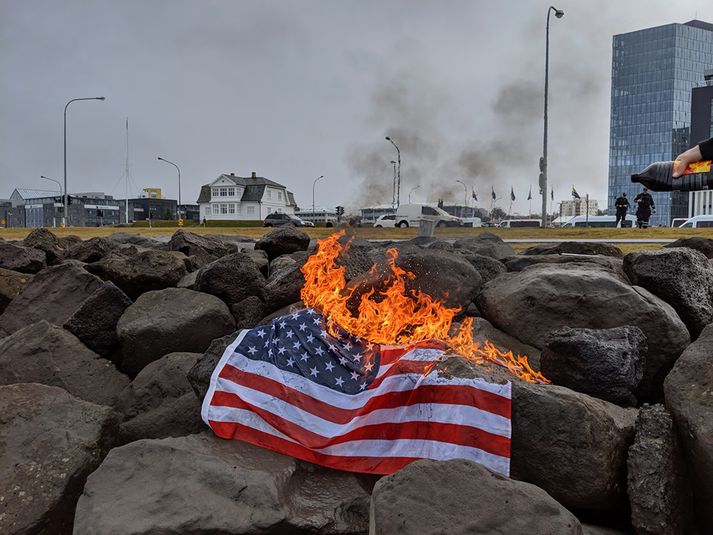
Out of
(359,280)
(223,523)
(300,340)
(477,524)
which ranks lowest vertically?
(223,523)

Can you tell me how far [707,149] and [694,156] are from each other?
0.32 ft

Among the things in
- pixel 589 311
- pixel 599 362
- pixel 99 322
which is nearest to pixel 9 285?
pixel 99 322

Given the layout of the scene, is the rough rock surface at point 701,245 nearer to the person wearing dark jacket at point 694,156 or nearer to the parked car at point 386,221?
the person wearing dark jacket at point 694,156

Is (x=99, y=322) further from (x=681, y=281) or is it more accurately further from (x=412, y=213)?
(x=412, y=213)

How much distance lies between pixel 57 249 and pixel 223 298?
7024mm

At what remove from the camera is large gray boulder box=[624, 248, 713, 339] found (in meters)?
5.63

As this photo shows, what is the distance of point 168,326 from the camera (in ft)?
19.5

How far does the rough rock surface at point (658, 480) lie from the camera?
3.27 m

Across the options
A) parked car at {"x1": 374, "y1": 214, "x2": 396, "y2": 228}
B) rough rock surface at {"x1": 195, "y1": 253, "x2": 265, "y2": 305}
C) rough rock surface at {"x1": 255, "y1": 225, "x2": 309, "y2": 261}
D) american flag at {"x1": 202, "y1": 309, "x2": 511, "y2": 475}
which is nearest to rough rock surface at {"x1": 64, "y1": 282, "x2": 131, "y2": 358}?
rough rock surface at {"x1": 195, "y1": 253, "x2": 265, "y2": 305}

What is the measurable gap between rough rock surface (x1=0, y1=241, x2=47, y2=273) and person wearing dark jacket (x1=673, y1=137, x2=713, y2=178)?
9.84m

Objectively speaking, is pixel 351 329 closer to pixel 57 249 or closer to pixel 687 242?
pixel 687 242

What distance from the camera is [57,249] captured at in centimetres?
1202

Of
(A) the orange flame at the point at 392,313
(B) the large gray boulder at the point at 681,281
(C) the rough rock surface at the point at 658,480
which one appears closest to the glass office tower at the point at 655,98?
(B) the large gray boulder at the point at 681,281

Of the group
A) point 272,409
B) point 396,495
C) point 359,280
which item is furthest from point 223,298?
point 396,495
